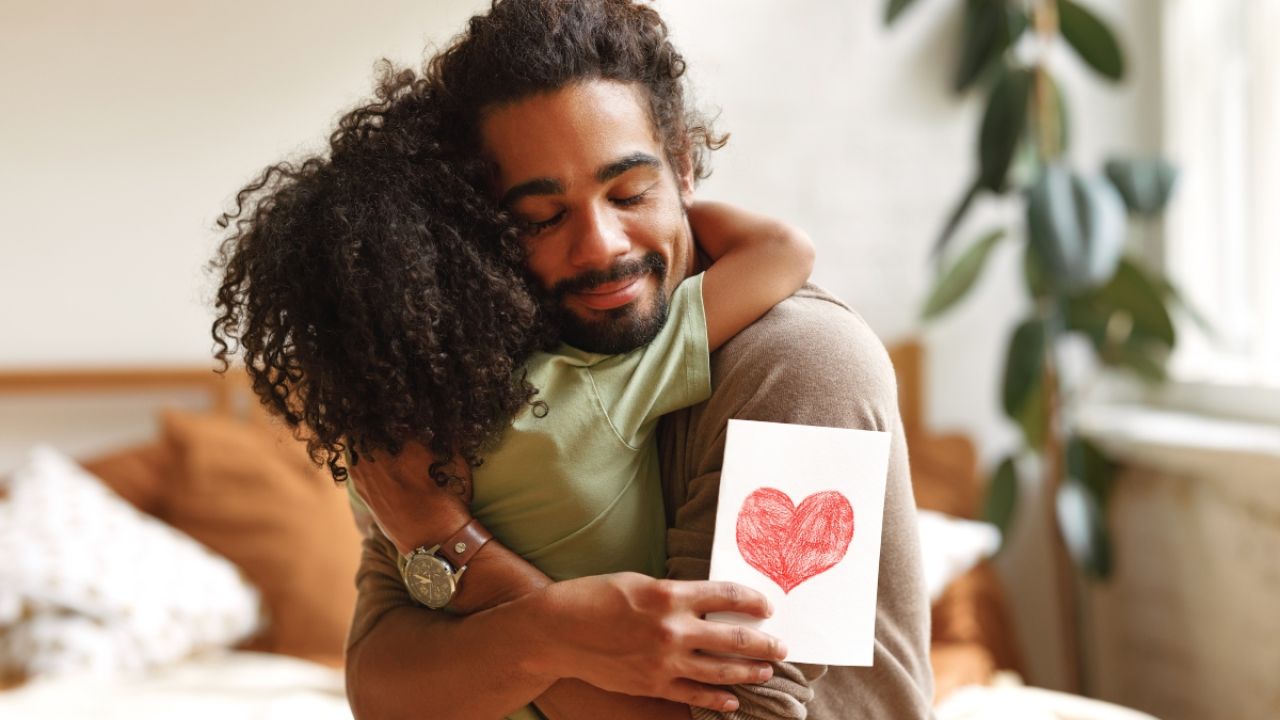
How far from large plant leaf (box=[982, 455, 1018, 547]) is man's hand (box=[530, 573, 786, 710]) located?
199cm

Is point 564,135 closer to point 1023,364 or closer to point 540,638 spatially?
point 540,638

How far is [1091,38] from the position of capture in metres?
2.71

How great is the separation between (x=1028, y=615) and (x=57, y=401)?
2555mm

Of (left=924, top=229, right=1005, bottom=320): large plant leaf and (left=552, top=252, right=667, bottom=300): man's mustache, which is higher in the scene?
(left=552, top=252, right=667, bottom=300): man's mustache

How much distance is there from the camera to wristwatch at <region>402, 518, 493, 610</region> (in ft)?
3.20

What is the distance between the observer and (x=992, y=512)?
2.76 metres

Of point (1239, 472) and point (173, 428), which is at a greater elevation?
point (173, 428)

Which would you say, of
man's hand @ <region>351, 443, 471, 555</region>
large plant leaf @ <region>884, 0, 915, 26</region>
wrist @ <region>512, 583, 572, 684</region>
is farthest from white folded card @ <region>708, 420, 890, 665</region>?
large plant leaf @ <region>884, 0, 915, 26</region>

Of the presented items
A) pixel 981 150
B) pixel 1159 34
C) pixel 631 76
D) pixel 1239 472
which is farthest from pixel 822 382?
pixel 1159 34

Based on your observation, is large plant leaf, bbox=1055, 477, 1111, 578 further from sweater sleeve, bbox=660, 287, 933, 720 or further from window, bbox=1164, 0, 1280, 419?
sweater sleeve, bbox=660, 287, 933, 720

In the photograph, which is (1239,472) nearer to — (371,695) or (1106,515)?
(1106,515)

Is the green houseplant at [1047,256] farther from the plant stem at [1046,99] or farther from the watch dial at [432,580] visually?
the watch dial at [432,580]

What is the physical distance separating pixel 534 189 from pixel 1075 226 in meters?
1.77

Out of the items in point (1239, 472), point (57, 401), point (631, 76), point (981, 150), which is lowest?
point (1239, 472)
